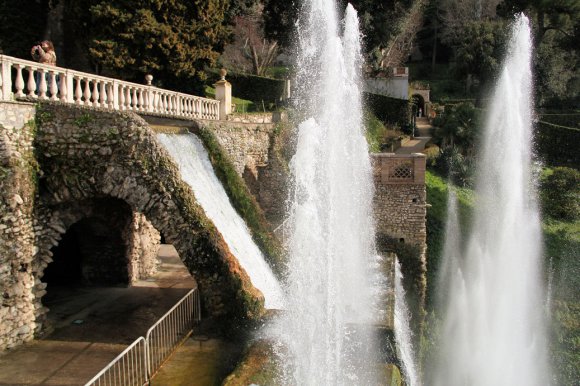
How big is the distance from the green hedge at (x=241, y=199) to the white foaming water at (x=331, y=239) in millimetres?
500

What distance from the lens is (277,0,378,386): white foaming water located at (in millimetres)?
7426

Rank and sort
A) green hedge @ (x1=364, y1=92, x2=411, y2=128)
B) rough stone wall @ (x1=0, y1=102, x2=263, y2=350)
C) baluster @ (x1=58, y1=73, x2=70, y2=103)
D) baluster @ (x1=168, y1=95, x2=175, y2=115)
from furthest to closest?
green hedge @ (x1=364, y1=92, x2=411, y2=128)
baluster @ (x1=168, y1=95, x2=175, y2=115)
baluster @ (x1=58, y1=73, x2=70, y2=103)
rough stone wall @ (x1=0, y1=102, x2=263, y2=350)

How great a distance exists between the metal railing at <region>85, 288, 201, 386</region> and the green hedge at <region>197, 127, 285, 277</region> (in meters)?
2.53

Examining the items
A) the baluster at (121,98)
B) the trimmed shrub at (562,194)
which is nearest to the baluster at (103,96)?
the baluster at (121,98)

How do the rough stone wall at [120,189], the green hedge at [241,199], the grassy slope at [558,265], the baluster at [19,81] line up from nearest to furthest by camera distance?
the baluster at [19,81]
the rough stone wall at [120,189]
the green hedge at [241,199]
the grassy slope at [558,265]


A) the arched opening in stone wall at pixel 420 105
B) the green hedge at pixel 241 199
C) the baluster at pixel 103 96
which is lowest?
the green hedge at pixel 241 199

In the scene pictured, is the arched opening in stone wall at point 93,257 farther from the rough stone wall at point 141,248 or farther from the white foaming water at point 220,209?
the white foaming water at point 220,209

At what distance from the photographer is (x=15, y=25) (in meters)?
18.5

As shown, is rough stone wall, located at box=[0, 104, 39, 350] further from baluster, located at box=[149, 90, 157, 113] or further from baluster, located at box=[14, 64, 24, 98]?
baluster, located at box=[149, 90, 157, 113]

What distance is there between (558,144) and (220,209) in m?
21.0

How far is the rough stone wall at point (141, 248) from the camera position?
38.6 feet

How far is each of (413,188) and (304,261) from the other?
278 inches

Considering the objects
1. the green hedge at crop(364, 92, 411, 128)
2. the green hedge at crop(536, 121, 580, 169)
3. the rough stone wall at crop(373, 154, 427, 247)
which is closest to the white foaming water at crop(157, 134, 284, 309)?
the rough stone wall at crop(373, 154, 427, 247)

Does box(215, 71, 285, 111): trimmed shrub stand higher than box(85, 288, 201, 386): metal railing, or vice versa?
box(215, 71, 285, 111): trimmed shrub
